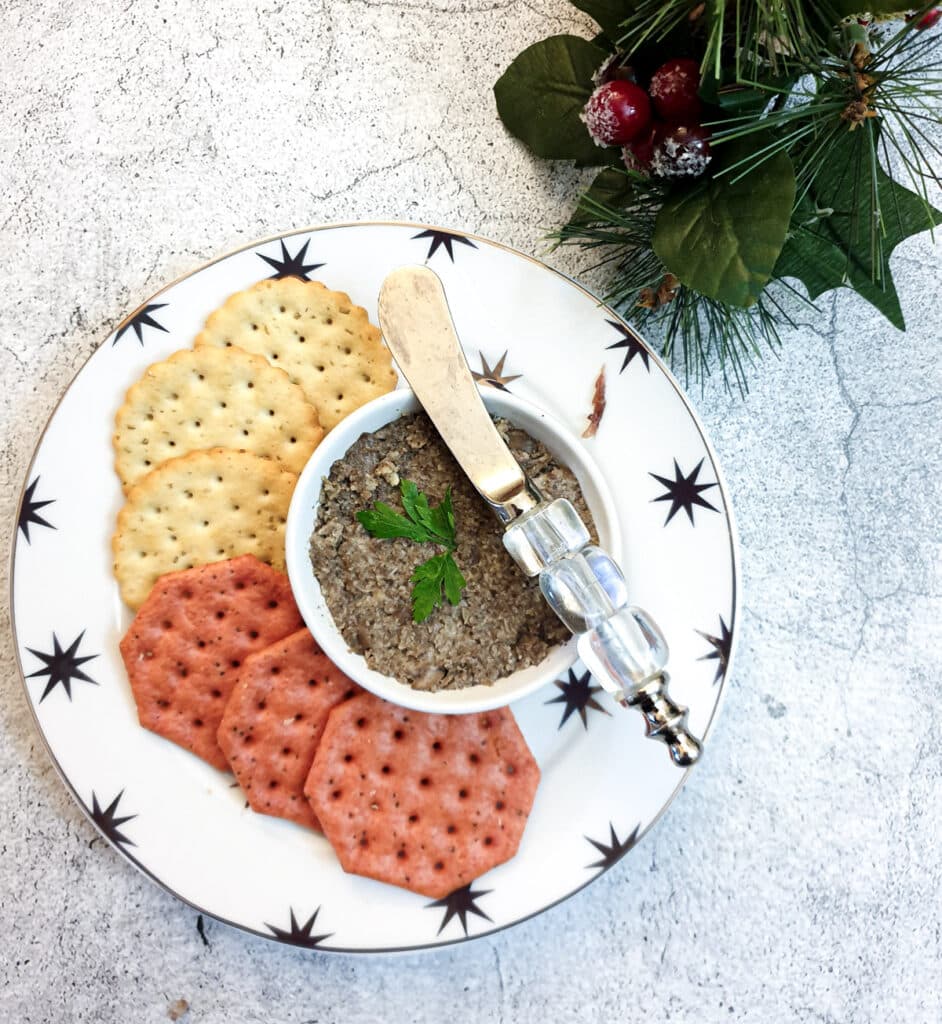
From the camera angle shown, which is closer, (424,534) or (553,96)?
(424,534)

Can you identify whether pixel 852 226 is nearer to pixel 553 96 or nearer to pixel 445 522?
pixel 553 96

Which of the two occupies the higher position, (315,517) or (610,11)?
(610,11)

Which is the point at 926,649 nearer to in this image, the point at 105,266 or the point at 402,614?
the point at 402,614

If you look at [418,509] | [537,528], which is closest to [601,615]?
[537,528]

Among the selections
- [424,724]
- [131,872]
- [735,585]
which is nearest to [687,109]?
[735,585]

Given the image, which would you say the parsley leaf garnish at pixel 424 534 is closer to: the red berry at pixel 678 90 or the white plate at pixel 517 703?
the white plate at pixel 517 703

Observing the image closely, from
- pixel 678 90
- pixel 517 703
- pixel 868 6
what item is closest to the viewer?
pixel 868 6

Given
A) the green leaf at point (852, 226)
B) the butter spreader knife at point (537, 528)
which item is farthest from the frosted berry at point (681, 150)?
the butter spreader knife at point (537, 528)

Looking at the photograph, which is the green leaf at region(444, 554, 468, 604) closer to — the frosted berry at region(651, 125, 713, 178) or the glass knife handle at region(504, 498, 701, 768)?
A: the glass knife handle at region(504, 498, 701, 768)
